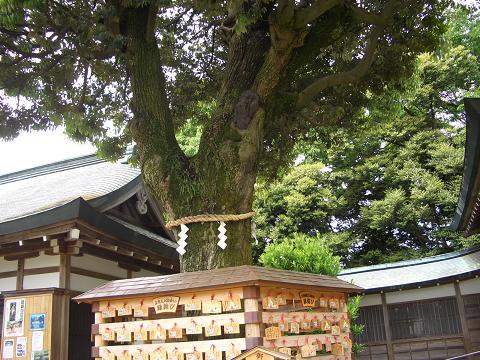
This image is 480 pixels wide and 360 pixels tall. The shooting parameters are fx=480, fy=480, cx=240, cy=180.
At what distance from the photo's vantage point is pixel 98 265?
8672mm

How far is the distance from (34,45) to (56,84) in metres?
1.03

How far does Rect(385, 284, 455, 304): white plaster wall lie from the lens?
1481cm

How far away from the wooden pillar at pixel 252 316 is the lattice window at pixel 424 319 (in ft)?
40.4

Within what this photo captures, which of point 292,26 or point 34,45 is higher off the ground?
point 34,45

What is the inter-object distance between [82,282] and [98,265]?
23.7 inches

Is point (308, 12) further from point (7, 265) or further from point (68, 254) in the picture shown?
point (7, 265)

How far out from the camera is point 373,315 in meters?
16.2

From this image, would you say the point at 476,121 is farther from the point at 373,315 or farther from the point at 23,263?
the point at 373,315

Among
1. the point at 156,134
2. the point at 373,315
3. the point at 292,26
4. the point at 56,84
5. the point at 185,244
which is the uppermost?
the point at 56,84

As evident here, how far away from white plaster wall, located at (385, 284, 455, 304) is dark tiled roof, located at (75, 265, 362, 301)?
1094cm

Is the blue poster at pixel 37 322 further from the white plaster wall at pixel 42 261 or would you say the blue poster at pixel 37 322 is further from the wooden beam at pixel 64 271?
the white plaster wall at pixel 42 261

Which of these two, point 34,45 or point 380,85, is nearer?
point 34,45

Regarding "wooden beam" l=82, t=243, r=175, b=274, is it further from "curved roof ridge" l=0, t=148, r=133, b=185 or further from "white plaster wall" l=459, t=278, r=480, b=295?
"white plaster wall" l=459, t=278, r=480, b=295

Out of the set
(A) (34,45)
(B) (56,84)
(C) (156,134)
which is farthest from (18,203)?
(C) (156,134)
